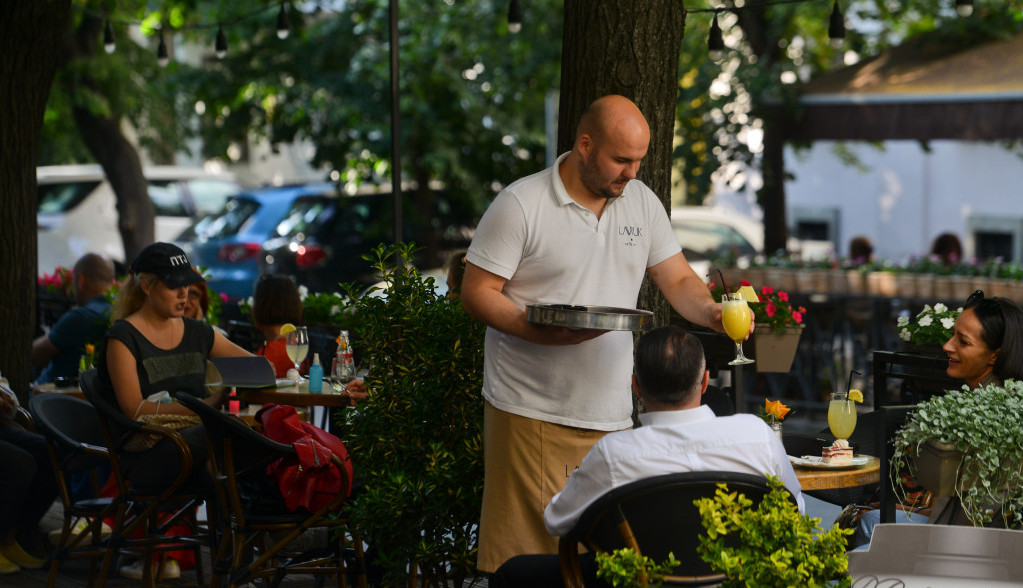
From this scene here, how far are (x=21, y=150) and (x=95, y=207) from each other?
9179 millimetres

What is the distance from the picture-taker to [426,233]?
51.2 feet

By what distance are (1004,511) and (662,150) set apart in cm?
253

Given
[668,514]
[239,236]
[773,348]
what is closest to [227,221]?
[239,236]

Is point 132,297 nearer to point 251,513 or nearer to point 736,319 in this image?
point 251,513

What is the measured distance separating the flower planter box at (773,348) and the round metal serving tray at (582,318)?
3015mm

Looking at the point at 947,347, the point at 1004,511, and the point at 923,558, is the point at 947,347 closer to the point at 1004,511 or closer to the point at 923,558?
the point at 1004,511

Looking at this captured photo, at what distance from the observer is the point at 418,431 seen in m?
4.66

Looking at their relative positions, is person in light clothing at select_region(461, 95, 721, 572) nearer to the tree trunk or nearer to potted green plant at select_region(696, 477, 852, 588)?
potted green plant at select_region(696, 477, 852, 588)

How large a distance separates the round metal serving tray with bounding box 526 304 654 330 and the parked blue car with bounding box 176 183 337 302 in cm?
1023

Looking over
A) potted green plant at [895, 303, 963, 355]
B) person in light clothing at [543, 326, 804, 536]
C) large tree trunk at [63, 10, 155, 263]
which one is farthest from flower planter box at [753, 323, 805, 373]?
large tree trunk at [63, 10, 155, 263]

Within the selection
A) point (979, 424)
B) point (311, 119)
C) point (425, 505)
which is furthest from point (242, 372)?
point (311, 119)

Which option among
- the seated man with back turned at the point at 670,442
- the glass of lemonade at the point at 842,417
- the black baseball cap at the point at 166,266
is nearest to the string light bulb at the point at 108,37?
the black baseball cap at the point at 166,266

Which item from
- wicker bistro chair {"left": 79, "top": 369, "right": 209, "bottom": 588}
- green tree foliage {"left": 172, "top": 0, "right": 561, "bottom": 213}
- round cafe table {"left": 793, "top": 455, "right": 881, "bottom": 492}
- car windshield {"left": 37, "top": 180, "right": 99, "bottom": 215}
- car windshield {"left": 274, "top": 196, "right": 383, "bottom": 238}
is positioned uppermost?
green tree foliage {"left": 172, "top": 0, "right": 561, "bottom": 213}

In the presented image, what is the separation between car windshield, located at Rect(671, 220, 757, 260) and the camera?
610 inches
